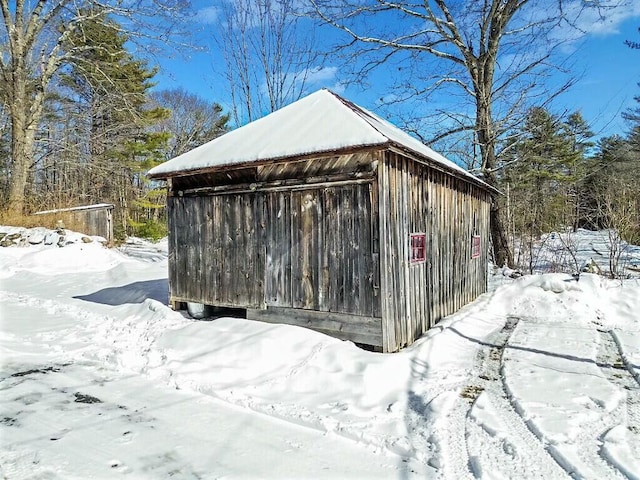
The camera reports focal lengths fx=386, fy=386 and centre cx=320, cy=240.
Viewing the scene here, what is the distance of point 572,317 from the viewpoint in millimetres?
7121

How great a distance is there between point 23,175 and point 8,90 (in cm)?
349

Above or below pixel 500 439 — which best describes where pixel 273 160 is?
above

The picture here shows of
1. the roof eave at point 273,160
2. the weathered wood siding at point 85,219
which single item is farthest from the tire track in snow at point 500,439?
the weathered wood siding at point 85,219

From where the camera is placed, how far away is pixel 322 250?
5.51 metres

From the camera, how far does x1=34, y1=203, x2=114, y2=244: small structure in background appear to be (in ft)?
53.0

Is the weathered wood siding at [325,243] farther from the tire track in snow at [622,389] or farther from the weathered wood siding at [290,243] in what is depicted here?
the tire track in snow at [622,389]

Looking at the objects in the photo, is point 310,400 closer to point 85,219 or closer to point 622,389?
point 622,389

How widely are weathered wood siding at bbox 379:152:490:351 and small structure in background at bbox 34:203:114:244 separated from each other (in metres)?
15.4

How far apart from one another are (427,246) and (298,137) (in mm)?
2689

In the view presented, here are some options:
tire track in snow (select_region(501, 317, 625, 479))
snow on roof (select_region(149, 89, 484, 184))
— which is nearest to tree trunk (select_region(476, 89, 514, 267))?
snow on roof (select_region(149, 89, 484, 184))

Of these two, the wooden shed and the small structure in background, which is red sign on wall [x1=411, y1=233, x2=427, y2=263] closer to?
the wooden shed

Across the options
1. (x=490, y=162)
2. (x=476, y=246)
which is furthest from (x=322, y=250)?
(x=490, y=162)

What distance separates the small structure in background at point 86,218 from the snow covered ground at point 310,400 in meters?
10.8

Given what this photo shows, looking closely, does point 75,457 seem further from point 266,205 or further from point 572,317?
point 572,317
